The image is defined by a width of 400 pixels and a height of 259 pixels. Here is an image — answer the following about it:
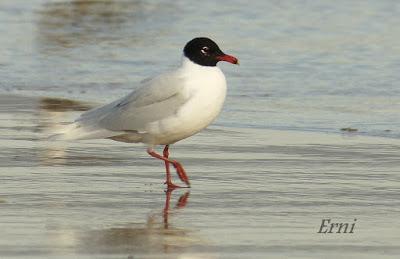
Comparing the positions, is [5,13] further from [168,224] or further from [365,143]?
[168,224]

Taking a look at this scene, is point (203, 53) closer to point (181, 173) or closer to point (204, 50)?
point (204, 50)

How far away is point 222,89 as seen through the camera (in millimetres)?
8680

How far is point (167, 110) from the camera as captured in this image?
8656 millimetres

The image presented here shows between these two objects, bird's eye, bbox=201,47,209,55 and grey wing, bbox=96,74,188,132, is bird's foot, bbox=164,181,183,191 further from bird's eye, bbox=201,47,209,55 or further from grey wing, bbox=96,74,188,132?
bird's eye, bbox=201,47,209,55

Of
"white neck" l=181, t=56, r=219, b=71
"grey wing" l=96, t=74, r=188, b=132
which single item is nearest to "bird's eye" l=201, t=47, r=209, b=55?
"white neck" l=181, t=56, r=219, b=71

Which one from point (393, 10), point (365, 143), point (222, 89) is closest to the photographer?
point (222, 89)

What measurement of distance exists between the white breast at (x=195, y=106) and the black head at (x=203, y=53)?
0.37 ft

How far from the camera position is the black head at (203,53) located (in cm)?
888

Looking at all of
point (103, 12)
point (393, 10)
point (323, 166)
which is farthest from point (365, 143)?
point (103, 12)

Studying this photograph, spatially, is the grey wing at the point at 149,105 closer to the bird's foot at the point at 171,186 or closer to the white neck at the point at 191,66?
the white neck at the point at 191,66

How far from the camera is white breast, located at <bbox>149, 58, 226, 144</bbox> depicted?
8602mm

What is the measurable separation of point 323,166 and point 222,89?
87 centimetres

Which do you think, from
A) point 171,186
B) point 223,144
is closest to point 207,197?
point 171,186

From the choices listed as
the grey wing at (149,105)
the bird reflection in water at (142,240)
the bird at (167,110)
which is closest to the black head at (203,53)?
the bird at (167,110)
